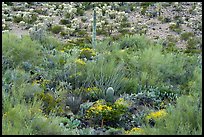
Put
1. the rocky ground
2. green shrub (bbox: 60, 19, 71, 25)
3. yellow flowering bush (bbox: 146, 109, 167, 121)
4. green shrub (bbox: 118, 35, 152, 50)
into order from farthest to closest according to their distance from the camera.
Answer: green shrub (bbox: 60, 19, 71, 25), the rocky ground, green shrub (bbox: 118, 35, 152, 50), yellow flowering bush (bbox: 146, 109, 167, 121)

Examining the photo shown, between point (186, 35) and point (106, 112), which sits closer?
point (106, 112)

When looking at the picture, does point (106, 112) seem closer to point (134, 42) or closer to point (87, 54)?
point (87, 54)

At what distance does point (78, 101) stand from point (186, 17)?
13.1 meters

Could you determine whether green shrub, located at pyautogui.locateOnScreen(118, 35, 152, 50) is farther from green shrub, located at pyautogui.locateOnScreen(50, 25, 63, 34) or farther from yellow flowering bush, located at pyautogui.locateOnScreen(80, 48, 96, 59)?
green shrub, located at pyautogui.locateOnScreen(50, 25, 63, 34)

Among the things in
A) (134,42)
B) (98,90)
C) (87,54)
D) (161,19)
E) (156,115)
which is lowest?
(161,19)

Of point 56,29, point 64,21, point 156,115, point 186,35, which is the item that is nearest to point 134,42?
point 186,35

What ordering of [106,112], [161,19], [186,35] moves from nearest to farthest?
1. [106,112]
2. [186,35]
3. [161,19]

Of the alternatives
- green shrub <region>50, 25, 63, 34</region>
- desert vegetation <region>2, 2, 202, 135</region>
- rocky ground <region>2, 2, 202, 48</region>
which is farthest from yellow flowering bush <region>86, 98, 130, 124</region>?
green shrub <region>50, 25, 63, 34</region>

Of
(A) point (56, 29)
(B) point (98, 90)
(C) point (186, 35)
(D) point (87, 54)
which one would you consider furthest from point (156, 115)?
(A) point (56, 29)

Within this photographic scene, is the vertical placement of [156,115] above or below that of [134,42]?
above

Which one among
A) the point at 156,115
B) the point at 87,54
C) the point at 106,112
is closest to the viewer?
the point at 156,115

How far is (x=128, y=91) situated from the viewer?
26.5ft

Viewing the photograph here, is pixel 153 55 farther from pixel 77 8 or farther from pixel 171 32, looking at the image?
pixel 77 8

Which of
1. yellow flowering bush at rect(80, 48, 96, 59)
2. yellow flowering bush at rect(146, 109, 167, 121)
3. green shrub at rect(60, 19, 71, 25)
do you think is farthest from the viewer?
green shrub at rect(60, 19, 71, 25)
